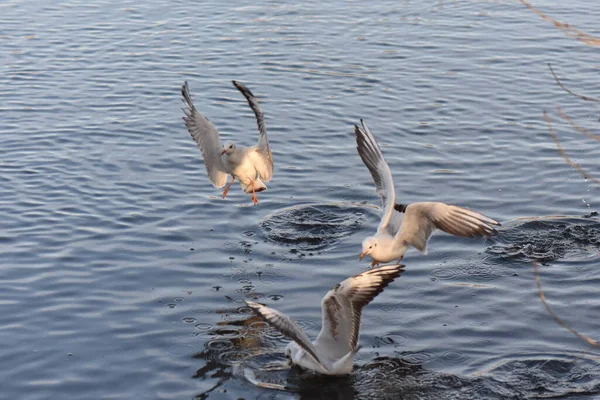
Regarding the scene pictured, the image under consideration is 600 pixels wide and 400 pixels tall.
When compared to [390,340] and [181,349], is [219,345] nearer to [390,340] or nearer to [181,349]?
[181,349]

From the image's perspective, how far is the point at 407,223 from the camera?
9.51 metres

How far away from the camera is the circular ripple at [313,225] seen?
438 inches

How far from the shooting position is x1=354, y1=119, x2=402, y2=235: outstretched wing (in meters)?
9.54

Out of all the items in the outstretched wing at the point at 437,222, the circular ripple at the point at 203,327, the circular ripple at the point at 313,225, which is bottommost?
the circular ripple at the point at 203,327

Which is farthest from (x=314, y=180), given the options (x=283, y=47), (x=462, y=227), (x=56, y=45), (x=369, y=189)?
(x=56, y=45)

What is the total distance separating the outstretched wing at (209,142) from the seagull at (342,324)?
432 cm

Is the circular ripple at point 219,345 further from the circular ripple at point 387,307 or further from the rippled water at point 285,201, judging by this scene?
the circular ripple at point 387,307

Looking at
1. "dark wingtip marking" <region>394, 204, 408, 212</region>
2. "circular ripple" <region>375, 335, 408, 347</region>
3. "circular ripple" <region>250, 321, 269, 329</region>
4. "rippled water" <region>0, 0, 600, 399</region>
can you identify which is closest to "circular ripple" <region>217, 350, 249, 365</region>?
"rippled water" <region>0, 0, 600, 399</region>

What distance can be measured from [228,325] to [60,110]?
7695mm

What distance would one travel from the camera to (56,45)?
19188mm

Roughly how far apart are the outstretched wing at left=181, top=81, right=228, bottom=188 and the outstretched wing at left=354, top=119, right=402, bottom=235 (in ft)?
8.57

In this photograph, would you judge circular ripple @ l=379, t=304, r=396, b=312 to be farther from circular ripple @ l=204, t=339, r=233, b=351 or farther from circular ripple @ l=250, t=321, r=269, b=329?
circular ripple @ l=204, t=339, r=233, b=351

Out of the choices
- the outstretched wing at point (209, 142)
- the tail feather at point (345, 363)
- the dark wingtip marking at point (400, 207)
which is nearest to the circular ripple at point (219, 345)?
the tail feather at point (345, 363)

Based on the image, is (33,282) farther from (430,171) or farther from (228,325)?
(430,171)
